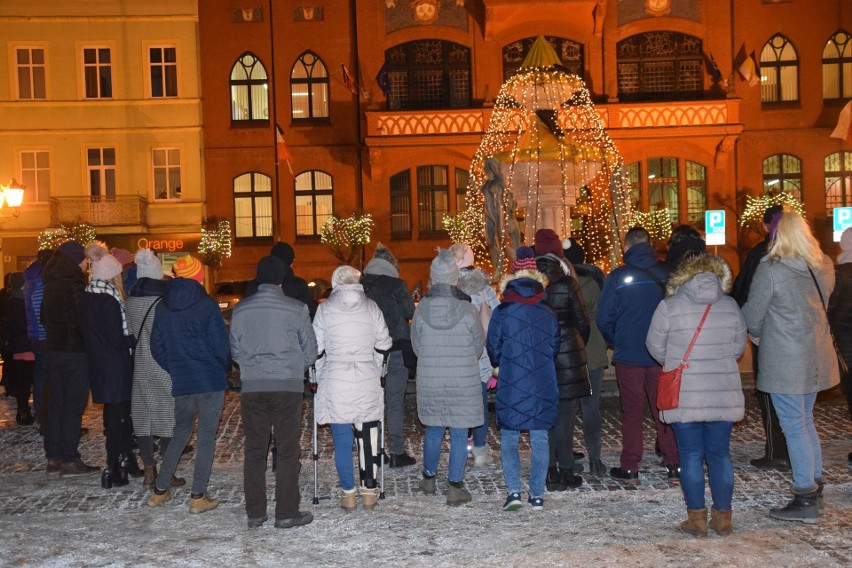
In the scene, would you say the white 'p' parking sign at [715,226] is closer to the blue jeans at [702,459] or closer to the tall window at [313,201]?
the tall window at [313,201]

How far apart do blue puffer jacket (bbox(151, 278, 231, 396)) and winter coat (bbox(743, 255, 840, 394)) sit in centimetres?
421

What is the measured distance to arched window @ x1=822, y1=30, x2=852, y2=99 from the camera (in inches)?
1414

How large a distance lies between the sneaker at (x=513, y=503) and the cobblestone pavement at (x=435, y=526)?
85 mm

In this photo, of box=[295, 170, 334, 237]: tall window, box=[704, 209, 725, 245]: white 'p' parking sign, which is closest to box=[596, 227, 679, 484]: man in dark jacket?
box=[704, 209, 725, 245]: white 'p' parking sign

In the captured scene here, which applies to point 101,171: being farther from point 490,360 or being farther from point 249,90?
point 490,360

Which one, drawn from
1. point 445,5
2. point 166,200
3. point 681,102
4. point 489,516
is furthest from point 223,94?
point 489,516

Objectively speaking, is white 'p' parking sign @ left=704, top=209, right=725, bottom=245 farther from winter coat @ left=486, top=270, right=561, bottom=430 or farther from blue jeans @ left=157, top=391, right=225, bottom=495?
blue jeans @ left=157, top=391, right=225, bottom=495

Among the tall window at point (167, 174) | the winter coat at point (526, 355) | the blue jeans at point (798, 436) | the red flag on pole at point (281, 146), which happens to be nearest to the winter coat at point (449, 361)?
the winter coat at point (526, 355)

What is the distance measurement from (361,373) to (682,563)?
2.98m

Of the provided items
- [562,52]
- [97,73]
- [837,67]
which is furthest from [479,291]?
[837,67]

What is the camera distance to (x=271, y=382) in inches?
305

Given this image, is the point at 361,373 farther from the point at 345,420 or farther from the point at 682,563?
the point at 682,563

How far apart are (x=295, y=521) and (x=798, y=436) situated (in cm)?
376

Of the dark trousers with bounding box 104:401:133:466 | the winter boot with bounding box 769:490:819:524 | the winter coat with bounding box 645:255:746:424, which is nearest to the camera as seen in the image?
the winter coat with bounding box 645:255:746:424
